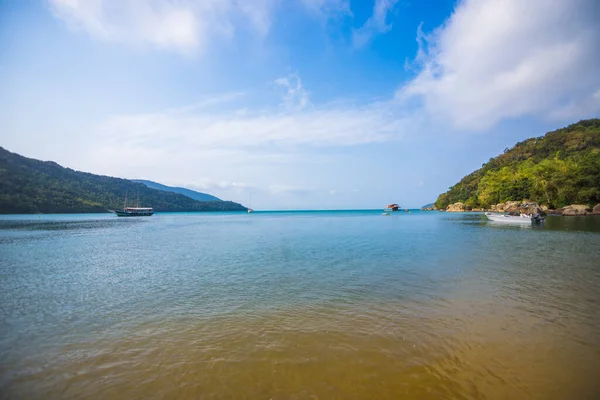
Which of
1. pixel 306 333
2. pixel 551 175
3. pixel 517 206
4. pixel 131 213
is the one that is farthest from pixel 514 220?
pixel 131 213

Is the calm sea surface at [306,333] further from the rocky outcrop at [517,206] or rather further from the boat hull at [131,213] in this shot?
the boat hull at [131,213]

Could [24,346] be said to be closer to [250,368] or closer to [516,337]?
[250,368]

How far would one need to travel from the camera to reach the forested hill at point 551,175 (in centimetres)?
7188

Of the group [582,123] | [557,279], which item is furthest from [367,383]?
[582,123]

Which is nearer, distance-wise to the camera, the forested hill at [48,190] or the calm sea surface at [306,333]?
the calm sea surface at [306,333]

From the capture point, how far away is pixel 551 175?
79938mm

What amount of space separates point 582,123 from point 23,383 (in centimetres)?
21990

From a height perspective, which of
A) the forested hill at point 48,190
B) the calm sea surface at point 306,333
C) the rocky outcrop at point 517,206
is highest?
the forested hill at point 48,190

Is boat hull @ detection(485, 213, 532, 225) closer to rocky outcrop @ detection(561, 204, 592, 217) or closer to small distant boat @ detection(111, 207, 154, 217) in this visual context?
rocky outcrop @ detection(561, 204, 592, 217)

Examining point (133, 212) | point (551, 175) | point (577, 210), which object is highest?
point (551, 175)

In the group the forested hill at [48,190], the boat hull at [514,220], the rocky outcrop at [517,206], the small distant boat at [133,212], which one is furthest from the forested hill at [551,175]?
the forested hill at [48,190]

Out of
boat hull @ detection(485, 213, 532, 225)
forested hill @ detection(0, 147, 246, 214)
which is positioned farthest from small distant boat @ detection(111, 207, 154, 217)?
boat hull @ detection(485, 213, 532, 225)

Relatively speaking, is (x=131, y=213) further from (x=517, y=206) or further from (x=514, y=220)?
(x=517, y=206)

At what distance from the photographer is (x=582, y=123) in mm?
144250
